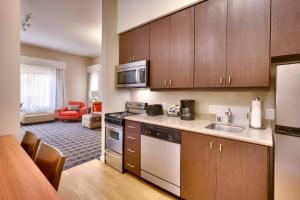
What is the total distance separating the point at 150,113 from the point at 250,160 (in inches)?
62.0

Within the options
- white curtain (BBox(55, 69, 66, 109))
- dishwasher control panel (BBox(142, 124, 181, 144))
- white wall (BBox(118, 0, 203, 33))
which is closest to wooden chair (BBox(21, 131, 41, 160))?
dishwasher control panel (BBox(142, 124, 181, 144))

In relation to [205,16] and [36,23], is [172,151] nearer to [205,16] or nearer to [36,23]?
[205,16]

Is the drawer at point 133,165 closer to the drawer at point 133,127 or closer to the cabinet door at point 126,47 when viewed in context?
the drawer at point 133,127

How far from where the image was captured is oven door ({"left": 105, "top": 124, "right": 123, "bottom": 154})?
2650mm

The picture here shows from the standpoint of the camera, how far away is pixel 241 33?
1.72 metres

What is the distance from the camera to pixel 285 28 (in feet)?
4.83

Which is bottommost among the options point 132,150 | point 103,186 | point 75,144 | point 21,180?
point 103,186

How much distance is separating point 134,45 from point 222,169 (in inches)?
86.3

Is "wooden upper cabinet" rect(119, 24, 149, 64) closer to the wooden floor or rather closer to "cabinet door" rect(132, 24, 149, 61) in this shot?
"cabinet door" rect(132, 24, 149, 61)

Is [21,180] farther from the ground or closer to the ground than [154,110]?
closer to the ground

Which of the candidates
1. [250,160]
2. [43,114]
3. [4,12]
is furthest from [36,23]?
[250,160]

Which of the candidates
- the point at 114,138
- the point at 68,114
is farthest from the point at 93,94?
the point at 114,138

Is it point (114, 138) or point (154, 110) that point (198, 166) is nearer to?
point (154, 110)

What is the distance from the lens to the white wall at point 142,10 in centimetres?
220
